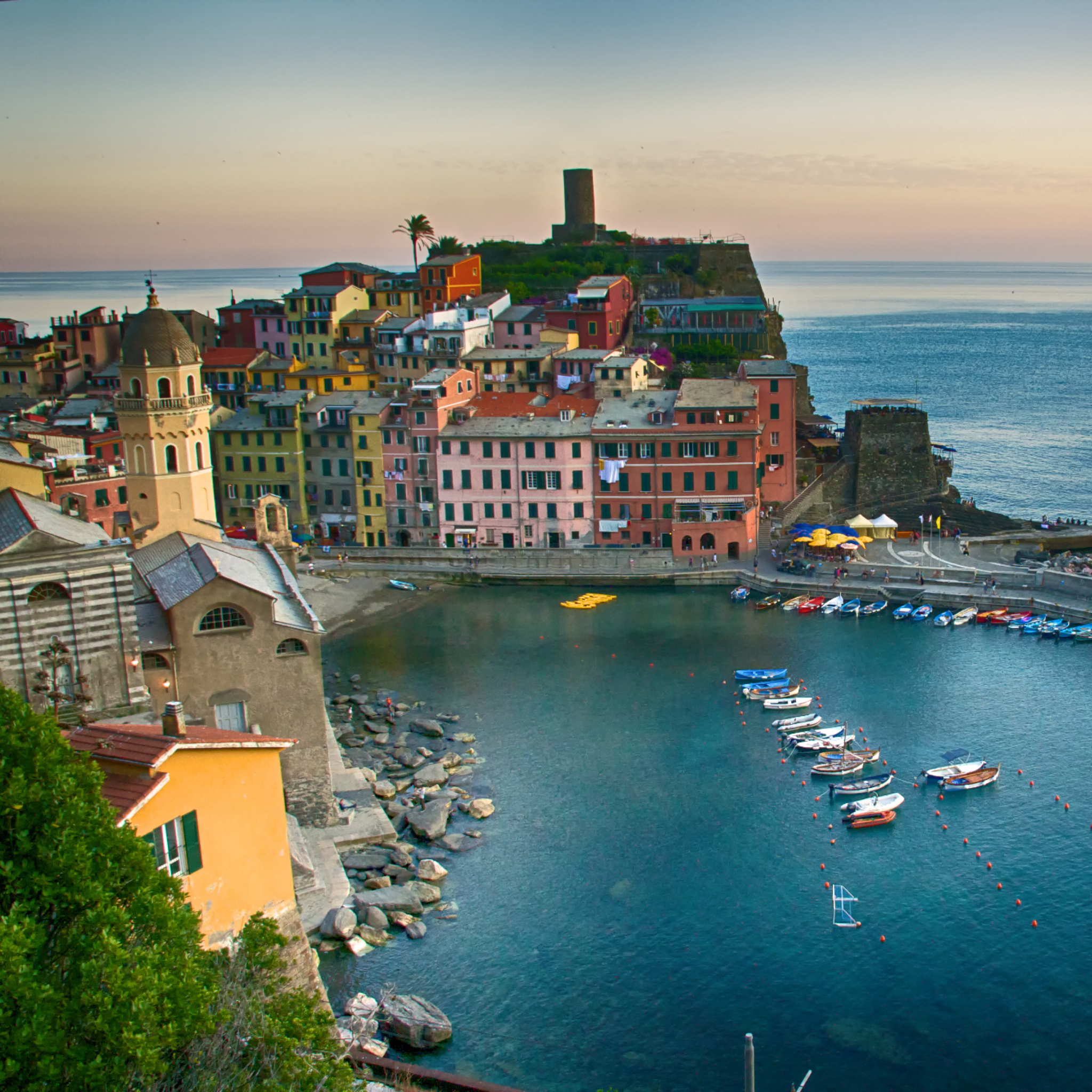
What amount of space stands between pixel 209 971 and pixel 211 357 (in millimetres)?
59647

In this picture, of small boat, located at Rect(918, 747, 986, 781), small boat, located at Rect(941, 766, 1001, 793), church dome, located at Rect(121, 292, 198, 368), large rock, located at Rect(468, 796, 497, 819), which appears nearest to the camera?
large rock, located at Rect(468, 796, 497, 819)

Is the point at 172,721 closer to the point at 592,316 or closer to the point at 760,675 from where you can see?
the point at 760,675

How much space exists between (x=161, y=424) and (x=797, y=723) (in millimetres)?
20084

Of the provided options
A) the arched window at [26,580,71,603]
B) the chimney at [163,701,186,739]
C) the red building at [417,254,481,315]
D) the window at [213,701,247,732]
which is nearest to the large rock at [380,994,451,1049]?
the chimney at [163,701,186,739]

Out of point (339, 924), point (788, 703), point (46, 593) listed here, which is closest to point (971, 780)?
point (788, 703)

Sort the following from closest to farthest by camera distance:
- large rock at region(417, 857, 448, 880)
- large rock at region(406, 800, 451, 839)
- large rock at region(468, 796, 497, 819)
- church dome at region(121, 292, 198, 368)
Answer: large rock at region(417, 857, 448, 880), large rock at region(406, 800, 451, 839), large rock at region(468, 796, 497, 819), church dome at region(121, 292, 198, 368)

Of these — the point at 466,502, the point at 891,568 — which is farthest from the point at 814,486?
the point at 466,502

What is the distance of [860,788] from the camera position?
32.1m

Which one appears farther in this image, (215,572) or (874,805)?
(874,805)

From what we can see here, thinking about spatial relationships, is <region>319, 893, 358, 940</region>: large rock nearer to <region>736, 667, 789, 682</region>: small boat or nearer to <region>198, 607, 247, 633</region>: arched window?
<region>198, 607, 247, 633</region>: arched window

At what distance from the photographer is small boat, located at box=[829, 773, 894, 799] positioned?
105ft

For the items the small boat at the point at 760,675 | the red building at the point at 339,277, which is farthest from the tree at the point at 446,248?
the small boat at the point at 760,675

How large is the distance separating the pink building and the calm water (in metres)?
14.2

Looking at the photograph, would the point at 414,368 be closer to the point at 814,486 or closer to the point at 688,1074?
the point at 814,486
